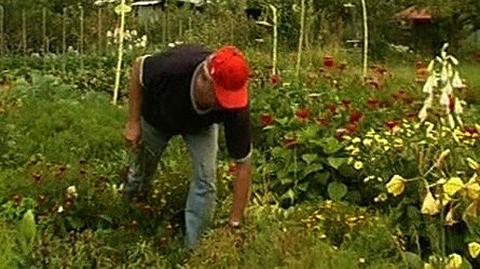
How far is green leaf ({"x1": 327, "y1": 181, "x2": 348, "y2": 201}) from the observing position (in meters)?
6.46

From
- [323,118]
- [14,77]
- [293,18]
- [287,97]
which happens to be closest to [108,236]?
[323,118]

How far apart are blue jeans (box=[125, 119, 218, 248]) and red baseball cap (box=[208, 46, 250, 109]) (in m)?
0.58

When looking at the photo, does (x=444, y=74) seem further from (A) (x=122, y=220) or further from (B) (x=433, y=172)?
(A) (x=122, y=220)

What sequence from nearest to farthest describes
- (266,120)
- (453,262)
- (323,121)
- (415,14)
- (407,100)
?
(453,262)
(323,121)
(266,120)
(407,100)
(415,14)

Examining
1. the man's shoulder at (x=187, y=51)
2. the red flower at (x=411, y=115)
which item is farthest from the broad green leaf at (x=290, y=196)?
the red flower at (x=411, y=115)

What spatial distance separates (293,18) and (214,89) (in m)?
12.5

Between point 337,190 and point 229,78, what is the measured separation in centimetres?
160

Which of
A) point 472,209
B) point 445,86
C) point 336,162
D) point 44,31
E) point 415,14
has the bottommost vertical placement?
point 415,14

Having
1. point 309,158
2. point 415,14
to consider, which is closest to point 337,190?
point 309,158

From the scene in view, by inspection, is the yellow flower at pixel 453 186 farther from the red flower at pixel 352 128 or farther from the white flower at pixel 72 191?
the red flower at pixel 352 128

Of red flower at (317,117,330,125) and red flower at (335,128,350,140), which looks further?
red flower at (317,117,330,125)

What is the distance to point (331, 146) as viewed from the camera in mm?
6750

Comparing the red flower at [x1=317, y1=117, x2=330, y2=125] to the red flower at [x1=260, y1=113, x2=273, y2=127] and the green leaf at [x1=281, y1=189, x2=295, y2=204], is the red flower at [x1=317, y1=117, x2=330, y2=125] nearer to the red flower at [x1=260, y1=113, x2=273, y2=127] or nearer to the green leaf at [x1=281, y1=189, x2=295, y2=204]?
the red flower at [x1=260, y1=113, x2=273, y2=127]

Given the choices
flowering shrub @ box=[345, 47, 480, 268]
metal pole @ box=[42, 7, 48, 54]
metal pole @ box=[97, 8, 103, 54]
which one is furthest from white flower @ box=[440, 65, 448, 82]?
metal pole @ box=[42, 7, 48, 54]
